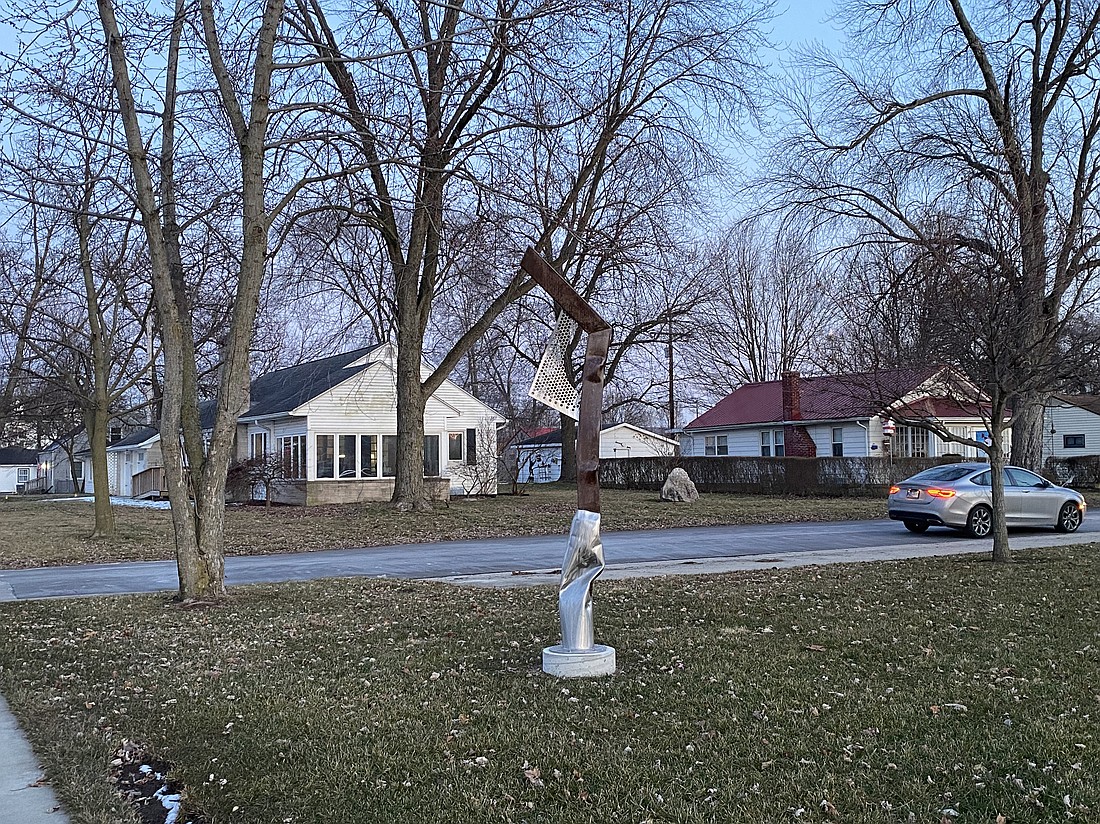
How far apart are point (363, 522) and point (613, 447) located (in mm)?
35772

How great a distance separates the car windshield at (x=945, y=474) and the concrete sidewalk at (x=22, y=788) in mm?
17583

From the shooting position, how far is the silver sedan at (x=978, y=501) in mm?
19438

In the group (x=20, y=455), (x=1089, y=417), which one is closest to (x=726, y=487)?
(x=1089, y=417)

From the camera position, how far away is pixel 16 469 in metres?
99.1

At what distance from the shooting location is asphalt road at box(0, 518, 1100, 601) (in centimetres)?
1423

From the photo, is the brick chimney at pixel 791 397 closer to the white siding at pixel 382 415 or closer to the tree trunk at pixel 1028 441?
the white siding at pixel 382 415

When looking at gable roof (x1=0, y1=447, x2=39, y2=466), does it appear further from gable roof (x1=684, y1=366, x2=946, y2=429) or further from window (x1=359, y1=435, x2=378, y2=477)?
window (x1=359, y1=435, x2=378, y2=477)

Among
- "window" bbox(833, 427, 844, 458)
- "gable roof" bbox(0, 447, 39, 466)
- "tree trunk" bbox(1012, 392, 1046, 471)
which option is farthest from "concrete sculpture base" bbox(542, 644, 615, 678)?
"gable roof" bbox(0, 447, 39, 466)

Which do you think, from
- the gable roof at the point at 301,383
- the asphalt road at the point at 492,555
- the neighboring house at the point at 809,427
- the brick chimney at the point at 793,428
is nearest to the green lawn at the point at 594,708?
the asphalt road at the point at 492,555

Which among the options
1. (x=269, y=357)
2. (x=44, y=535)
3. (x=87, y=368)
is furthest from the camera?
(x=269, y=357)

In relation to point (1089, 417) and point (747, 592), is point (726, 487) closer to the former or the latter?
point (1089, 417)

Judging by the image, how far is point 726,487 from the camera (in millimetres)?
38719

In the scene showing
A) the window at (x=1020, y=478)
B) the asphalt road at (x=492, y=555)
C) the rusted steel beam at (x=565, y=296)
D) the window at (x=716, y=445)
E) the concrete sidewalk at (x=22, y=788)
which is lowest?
the concrete sidewalk at (x=22, y=788)

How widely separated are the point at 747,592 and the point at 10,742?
24.6ft
